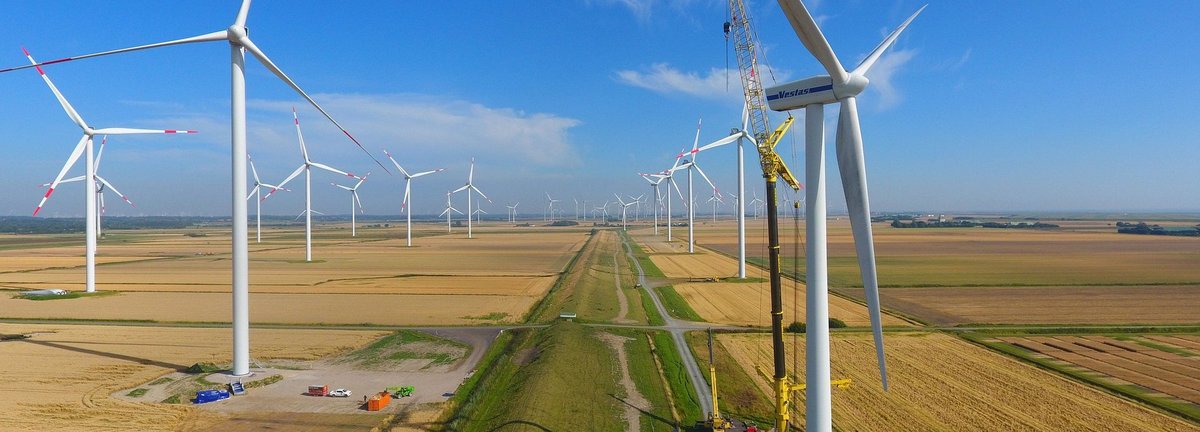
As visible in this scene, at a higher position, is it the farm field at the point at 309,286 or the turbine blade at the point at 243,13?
the turbine blade at the point at 243,13

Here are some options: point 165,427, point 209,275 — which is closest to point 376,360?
point 165,427

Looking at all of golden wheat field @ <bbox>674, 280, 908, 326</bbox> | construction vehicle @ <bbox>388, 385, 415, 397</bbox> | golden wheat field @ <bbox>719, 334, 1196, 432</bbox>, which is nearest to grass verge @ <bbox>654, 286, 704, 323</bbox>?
golden wheat field @ <bbox>674, 280, 908, 326</bbox>

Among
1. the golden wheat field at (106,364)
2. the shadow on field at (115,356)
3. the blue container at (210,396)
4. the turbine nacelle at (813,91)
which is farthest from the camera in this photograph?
the shadow on field at (115,356)

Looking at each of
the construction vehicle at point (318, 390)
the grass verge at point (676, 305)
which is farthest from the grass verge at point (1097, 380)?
the construction vehicle at point (318, 390)

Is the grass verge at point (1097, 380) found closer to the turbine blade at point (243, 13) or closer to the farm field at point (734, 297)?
the farm field at point (734, 297)

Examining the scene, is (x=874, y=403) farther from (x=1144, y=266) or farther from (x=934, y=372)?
(x=1144, y=266)

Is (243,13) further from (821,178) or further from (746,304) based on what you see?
(746,304)
